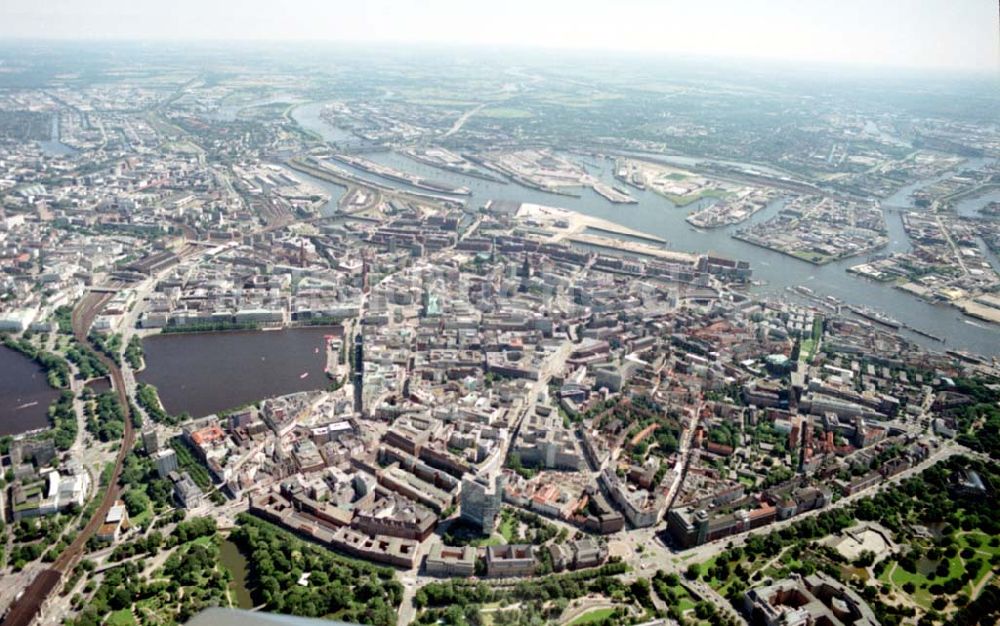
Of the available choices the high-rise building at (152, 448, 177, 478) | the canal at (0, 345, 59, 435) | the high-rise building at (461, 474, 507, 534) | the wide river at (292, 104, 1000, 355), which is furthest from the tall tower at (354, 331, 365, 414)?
the wide river at (292, 104, 1000, 355)

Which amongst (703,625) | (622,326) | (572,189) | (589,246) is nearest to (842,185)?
(572,189)

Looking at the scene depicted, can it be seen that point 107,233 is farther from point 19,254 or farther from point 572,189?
point 572,189

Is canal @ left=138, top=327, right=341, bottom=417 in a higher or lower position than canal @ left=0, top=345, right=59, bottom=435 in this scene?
higher

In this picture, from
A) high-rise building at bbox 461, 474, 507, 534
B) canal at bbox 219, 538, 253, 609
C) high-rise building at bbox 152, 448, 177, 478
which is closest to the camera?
canal at bbox 219, 538, 253, 609

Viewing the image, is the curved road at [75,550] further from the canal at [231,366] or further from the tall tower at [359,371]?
the tall tower at [359,371]

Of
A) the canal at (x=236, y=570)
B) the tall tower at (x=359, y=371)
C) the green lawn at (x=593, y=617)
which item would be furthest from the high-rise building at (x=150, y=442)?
the green lawn at (x=593, y=617)

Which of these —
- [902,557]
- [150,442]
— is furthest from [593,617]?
[150,442]

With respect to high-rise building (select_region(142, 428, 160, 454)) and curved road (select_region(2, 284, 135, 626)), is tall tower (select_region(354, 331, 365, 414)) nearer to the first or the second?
high-rise building (select_region(142, 428, 160, 454))
